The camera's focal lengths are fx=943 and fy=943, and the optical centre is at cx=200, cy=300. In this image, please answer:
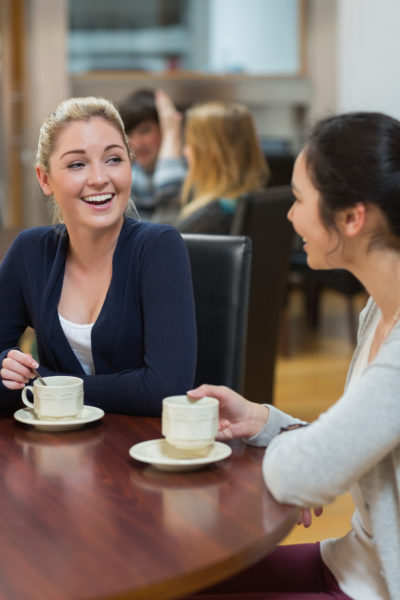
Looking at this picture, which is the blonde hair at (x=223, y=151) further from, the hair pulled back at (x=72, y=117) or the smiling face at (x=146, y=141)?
the hair pulled back at (x=72, y=117)

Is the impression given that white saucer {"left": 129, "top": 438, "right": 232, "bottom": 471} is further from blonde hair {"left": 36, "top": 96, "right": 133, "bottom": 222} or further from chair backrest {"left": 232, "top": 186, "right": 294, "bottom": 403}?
chair backrest {"left": 232, "top": 186, "right": 294, "bottom": 403}

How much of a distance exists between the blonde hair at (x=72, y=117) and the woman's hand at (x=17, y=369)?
15.3 inches

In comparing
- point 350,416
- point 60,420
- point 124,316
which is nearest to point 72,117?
point 124,316

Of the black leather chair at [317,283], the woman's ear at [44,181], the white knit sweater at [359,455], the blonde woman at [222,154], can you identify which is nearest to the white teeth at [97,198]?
the woman's ear at [44,181]

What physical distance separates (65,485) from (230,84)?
5439mm

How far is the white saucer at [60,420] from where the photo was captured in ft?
Result: 4.26

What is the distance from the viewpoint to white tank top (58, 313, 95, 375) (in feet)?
5.29

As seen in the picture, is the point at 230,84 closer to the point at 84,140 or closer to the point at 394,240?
the point at 84,140

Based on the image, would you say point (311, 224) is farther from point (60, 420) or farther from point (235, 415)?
point (60, 420)

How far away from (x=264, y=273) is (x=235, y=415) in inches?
55.7

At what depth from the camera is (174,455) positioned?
1.18m

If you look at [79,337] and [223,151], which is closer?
[79,337]

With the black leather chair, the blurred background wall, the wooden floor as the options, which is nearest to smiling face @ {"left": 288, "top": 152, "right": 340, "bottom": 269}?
the wooden floor

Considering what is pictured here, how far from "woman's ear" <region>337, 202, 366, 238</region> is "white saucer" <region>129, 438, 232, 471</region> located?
1.02 ft
